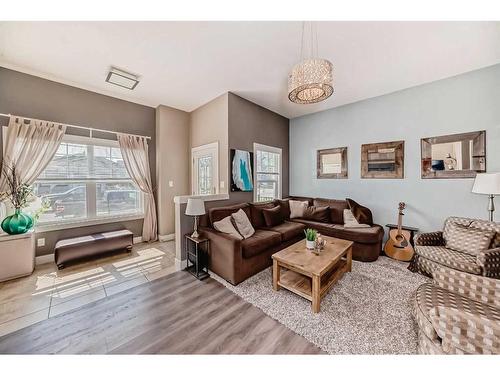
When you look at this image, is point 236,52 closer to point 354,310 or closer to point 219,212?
point 219,212

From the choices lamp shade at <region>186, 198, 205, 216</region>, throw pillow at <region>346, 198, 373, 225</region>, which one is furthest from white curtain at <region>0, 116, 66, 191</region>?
throw pillow at <region>346, 198, 373, 225</region>

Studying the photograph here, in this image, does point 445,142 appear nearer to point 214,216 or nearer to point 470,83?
point 470,83

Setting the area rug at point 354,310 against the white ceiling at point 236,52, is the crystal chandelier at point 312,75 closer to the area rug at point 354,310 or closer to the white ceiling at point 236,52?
the white ceiling at point 236,52

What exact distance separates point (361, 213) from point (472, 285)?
205 centimetres

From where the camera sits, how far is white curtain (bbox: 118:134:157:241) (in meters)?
3.68

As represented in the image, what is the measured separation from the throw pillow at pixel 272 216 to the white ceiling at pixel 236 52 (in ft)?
7.26

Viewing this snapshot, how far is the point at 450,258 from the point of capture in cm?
223

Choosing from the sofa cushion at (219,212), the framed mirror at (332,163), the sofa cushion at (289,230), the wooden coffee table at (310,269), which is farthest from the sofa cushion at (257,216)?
the framed mirror at (332,163)

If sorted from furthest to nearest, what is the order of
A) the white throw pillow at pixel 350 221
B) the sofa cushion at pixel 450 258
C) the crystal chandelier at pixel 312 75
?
the white throw pillow at pixel 350 221
the sofa cushion at pixel 450 258
the crystal chandelier at pixel 312 75

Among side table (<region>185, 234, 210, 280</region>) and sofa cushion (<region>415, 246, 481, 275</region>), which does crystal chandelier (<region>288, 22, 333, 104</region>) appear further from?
sofa cushion (<region>415, 246, 481, 275</region>)

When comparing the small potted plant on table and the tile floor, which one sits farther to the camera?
the small potted plant on table

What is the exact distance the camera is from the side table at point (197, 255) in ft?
8.57

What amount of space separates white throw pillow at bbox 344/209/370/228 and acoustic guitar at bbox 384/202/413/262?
1.34ft
